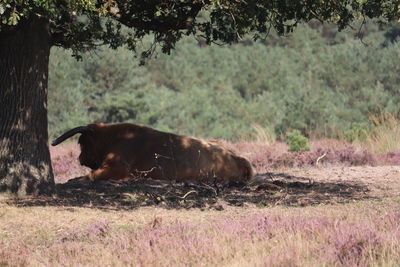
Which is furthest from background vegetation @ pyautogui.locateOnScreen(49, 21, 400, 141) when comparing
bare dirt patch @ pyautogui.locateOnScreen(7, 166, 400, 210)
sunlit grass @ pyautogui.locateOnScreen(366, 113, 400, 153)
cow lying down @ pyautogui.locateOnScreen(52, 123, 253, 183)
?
bare dirt patch @ pyautogui.locateOnScreen(7, 166, 400, 210)

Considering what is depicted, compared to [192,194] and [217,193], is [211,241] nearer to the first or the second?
[217,193]

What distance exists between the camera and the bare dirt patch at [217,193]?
1080cm

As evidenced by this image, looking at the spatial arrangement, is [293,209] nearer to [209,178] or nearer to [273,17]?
[273,17]

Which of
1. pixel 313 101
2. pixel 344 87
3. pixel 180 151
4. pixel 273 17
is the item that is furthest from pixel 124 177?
pixel 344 87

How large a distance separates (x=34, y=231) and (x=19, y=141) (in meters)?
2.36

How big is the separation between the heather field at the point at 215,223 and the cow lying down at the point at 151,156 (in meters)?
0.48

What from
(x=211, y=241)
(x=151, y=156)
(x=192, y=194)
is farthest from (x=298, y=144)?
(x=211, y=241)

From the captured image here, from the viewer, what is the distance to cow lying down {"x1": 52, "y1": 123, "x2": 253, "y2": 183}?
13.4 metres

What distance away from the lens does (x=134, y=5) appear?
11.1m

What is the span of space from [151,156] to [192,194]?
6.48 ft

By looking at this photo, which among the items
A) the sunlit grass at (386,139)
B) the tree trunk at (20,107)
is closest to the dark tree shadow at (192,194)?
the tree trunk at (20,107)

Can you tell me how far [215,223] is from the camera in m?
8.30

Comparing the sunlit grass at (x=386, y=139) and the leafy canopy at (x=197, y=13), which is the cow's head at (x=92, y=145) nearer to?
the leafy canopy at (x=197, y=13)

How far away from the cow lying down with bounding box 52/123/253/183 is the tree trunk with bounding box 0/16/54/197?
2130 millimetres
